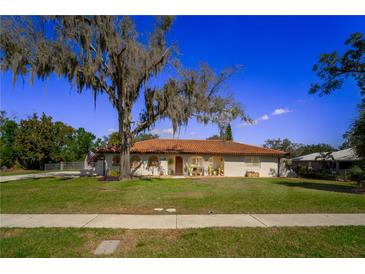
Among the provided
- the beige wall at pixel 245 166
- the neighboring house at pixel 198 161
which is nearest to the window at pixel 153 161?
the neighboring house at pixel 198 161

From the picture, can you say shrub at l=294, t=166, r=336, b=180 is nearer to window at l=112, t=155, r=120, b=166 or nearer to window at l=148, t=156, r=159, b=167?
window at l=148, t=156, r=159, b=167

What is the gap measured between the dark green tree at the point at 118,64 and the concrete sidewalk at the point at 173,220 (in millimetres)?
9709

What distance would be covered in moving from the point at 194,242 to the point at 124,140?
42.4 feet

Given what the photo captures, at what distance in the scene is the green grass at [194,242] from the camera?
373cm

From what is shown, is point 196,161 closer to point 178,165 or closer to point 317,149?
point 178,165

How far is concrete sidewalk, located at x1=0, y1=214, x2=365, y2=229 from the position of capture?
529 centimetres

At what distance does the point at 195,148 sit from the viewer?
76.2 feet

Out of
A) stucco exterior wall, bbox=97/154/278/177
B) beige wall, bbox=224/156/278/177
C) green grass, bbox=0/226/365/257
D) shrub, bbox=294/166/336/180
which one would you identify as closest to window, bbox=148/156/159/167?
stucco exterior wall, bbox=97/154/278/177

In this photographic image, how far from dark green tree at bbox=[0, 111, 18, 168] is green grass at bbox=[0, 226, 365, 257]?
118ft

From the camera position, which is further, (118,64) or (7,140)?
(7,140)

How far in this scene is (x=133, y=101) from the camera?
15.6 metres

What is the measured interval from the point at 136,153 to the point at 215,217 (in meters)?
16.2

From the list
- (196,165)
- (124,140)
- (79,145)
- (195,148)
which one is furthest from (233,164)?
(79,145)
